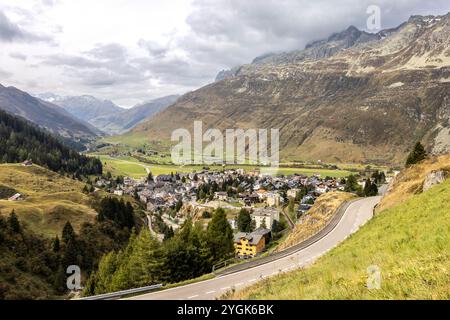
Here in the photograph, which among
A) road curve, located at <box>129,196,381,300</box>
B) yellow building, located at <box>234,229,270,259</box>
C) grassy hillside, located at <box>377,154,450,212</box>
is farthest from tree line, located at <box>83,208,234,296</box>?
yellow building, located at <box>234,229,270,259</box>

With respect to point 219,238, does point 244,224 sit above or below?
below

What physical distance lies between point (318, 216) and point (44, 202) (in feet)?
293

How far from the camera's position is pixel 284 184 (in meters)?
189

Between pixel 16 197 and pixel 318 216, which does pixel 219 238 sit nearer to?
pixel 318 216

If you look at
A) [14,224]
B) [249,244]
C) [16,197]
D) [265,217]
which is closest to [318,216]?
[249,244]

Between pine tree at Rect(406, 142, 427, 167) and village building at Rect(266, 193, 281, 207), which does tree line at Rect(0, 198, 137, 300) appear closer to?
village building at Rect(266, 193, 281, 207)

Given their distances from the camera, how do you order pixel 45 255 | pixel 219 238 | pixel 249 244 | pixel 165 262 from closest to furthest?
pixel 165 262 < pixel 219 238 < pixel 45 255 < pixel 249 244

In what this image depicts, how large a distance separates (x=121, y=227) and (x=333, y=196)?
66.8 m

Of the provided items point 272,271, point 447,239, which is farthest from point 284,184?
point 447,239

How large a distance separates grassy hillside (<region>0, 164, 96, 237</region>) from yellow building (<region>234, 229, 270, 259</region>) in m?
44.8

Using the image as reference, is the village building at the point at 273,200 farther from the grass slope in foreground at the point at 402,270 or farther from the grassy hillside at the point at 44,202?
the grass slope in foreground at the point at 402,270

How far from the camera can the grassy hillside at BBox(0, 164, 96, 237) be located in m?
93.3

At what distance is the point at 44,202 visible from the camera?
112 metres
